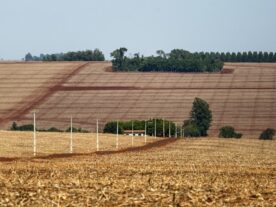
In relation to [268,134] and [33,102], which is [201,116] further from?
[33,102]

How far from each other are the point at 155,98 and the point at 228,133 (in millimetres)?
30069

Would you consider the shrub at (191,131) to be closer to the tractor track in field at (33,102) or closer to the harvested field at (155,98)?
the harvested field at (155,98)

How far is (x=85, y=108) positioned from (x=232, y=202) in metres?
134

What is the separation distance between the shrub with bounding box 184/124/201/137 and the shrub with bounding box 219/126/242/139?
17.6ft

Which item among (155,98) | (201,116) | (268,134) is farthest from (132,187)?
(155,98)

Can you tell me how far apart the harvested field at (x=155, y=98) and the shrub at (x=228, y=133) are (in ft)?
5.85

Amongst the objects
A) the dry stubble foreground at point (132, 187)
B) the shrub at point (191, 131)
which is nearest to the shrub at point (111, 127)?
the shrub at point (191, 131)

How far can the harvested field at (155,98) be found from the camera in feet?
494

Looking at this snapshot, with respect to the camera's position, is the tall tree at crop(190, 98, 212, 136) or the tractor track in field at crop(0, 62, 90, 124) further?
the tractor track in field at crop(0, 62, 90, 124)

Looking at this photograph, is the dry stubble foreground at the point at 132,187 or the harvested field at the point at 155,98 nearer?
the dry stubble foreground at the point at 132,187

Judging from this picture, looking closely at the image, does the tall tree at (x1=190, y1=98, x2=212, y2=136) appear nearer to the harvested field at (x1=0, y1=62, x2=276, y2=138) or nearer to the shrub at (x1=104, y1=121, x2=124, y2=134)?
the harvested field at (x1=0, y1=62, x2=276, y2=138)

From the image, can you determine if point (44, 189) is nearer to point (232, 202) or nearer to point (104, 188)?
point (104, 188)

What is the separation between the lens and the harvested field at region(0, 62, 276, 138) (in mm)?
150500

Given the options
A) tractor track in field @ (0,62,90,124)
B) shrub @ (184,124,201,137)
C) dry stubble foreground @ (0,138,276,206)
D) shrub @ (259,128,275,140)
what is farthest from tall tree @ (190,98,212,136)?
dry stubble foreground @ (0,138,276,206)
